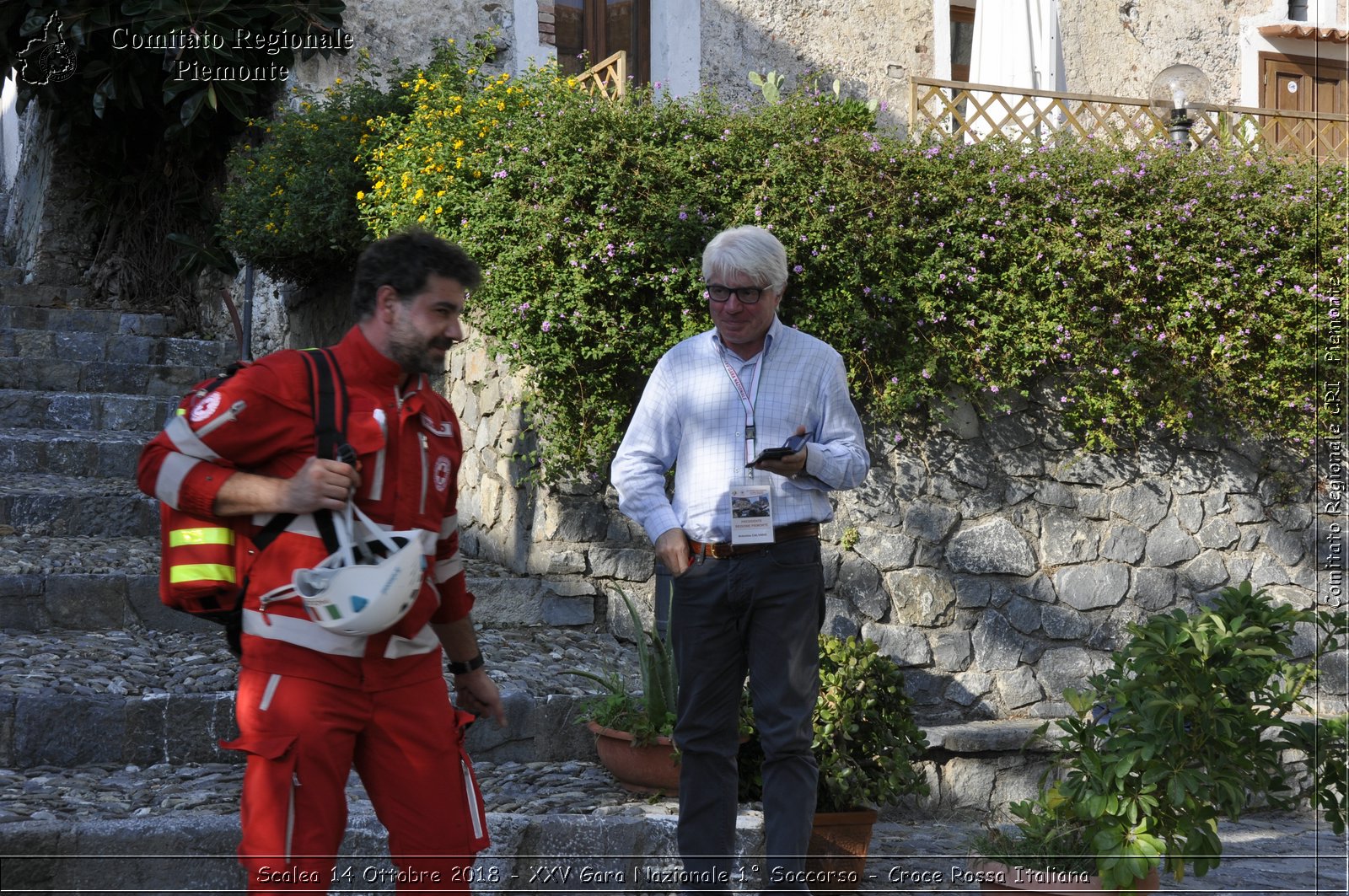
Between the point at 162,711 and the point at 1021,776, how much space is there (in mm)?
3512

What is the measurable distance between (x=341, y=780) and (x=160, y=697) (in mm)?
2187

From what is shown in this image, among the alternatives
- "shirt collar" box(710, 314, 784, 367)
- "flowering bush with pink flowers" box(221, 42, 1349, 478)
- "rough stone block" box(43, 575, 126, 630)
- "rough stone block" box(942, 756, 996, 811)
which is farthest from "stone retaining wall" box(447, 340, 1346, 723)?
"shirt collar" box(710, 314, 784, 367)

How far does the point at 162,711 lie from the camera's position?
3.98m

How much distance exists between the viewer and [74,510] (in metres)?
5.85

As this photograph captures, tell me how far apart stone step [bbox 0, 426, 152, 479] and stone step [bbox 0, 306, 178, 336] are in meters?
2.01

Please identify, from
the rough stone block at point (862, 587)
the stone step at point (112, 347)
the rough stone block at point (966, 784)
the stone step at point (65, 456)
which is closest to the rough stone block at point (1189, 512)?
the rough stone block at point (862, 587)

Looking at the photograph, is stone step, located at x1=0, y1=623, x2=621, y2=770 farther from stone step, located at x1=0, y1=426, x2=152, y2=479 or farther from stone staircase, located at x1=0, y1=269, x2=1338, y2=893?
stone step, located at x1=0, y1=426, x2=152, y2=479

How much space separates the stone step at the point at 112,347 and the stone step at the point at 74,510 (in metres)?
1.93

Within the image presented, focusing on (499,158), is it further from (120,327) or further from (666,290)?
(120,327)

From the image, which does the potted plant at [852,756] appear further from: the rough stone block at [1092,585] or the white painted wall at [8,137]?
the white painted wall at [8,137]

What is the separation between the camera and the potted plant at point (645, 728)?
3.93 m

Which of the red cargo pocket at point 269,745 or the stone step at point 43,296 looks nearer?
the red cargo pocket at point 269,745

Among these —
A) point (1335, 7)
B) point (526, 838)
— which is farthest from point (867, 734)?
point (1335, 7)

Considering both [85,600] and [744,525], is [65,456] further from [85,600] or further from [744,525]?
[744,525]
